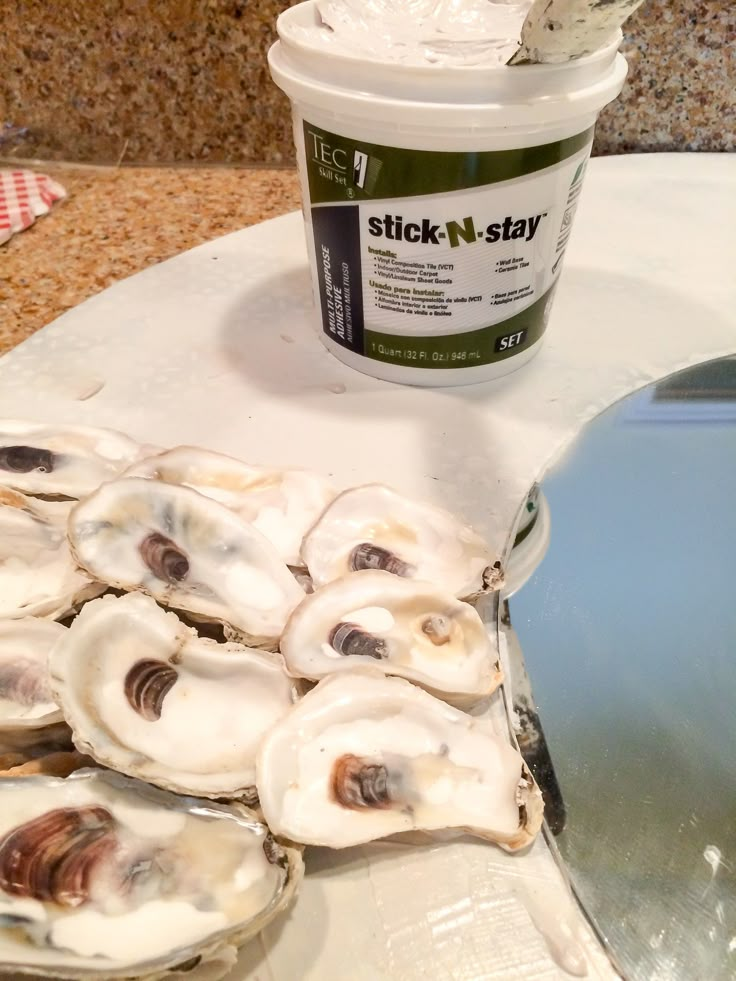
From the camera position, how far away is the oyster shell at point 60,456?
0.45 meters

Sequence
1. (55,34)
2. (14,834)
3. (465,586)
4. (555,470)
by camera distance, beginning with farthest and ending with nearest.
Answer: (55,34)
(555,470)
(465,586)
(14,834)

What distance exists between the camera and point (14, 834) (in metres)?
0.29

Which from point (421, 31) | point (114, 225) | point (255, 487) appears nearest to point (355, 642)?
point (255, 487)

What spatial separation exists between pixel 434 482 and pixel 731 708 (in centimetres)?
21

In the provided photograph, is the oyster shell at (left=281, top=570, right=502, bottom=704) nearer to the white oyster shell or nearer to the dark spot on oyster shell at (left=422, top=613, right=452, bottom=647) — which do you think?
the dark spot on oyster shell at (left=422, top=613, right=452, bottom=647)

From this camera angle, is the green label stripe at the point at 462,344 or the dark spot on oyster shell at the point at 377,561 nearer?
the dark spot on oyster shell at the point at 377,561

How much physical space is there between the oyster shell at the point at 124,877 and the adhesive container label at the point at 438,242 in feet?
1.07

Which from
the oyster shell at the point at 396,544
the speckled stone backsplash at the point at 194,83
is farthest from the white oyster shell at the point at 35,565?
the speckled stone backsplash at the point at 194,83

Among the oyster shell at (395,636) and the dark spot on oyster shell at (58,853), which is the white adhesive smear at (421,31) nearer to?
the oyster shell at (395,636)

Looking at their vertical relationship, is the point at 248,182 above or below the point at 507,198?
below

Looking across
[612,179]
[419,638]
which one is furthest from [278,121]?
[419,638]

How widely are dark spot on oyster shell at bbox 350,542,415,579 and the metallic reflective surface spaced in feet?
0.21

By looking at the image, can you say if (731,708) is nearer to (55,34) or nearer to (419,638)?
(419,638)

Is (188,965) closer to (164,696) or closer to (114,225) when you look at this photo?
(164,696)
